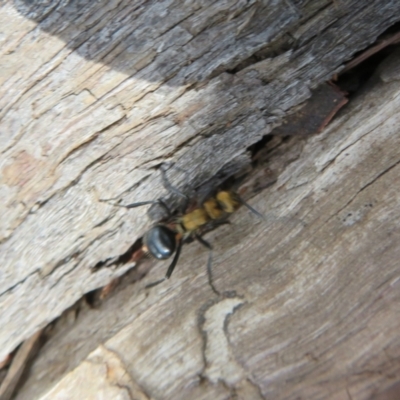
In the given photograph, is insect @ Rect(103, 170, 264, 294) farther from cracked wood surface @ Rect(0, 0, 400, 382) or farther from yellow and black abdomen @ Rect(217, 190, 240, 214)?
cracked wood surface @ Rect(0, 0, 400, 382)

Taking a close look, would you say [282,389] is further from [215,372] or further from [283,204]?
[283,204]

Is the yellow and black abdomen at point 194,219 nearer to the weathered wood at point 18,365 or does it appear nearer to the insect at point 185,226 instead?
the insect at point 185,226

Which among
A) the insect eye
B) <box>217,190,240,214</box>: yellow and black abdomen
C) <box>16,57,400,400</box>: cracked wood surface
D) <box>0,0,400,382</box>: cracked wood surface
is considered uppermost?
<box>0,0,400,382</box>: cracked wood surface

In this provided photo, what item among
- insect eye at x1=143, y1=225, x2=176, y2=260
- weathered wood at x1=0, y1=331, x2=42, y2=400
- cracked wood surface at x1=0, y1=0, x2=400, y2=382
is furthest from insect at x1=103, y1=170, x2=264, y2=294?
weathered wood at x1=0, y1=331, x2=42, y2=400

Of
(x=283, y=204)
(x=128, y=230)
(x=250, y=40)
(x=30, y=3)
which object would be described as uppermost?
(x=30, y=3)

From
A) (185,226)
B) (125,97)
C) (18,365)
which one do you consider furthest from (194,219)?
(18,365)

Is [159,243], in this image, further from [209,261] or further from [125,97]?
[125,97]

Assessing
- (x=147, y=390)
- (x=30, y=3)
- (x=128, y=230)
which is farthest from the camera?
(x=128, y=230)

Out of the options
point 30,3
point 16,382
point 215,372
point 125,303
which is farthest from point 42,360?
point 30,3
